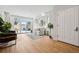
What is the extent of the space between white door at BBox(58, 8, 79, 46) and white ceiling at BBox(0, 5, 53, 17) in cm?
39

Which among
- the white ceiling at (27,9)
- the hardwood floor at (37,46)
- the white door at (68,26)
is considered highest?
the white ceiling at (27,9)

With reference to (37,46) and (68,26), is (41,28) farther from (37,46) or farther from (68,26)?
(68,26)

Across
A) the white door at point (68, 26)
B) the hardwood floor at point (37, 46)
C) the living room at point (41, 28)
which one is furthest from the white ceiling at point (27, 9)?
the hardwood floor at point (37, 46)

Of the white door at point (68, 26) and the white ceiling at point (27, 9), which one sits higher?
the white ceiling at point (27, 9)

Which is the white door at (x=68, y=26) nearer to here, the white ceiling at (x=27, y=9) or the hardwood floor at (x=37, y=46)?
the hardwood floor at (x=37, y=46)

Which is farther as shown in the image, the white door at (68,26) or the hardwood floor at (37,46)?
the white door at (68,26)

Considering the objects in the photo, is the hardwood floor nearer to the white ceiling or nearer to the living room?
the living room

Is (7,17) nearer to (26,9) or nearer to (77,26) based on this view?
(26,9)

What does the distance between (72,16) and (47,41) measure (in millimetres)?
835

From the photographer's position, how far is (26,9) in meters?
2.55

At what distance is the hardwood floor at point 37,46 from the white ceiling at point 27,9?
0.52 metres

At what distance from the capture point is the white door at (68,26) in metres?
2.60

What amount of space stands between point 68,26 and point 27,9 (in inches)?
41.6
